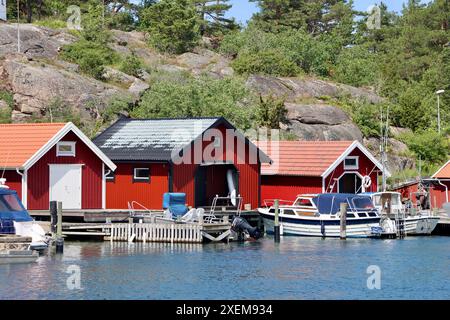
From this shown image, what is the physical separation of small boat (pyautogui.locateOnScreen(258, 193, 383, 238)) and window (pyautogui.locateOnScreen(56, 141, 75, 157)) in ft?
35.5

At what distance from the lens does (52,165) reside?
4994 cm

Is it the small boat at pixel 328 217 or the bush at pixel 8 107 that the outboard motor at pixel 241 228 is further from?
the bush at pixel 8 107

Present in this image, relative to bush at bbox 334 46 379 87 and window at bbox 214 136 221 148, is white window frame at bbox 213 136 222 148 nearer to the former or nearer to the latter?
window at bbox 214 136 221 148

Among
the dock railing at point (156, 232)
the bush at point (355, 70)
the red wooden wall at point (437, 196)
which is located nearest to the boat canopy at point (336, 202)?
the dock railing at point (156, 232)

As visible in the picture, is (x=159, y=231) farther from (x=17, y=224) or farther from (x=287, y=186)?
(x=287, y=186)

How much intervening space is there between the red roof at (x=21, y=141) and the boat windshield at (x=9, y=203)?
18.0 ft

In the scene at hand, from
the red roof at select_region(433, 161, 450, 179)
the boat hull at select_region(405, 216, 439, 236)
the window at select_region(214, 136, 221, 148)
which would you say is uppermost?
the window at select_region(214, 136, 221, 148)

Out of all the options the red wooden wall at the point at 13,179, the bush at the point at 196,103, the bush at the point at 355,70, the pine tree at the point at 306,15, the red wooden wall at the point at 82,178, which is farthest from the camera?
the pine tree at the point at 306,15

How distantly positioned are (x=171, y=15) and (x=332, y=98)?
21635mm

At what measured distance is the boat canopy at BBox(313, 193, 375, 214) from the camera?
52.9 m

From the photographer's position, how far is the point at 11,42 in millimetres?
83875

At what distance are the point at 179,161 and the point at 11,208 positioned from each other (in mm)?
13057

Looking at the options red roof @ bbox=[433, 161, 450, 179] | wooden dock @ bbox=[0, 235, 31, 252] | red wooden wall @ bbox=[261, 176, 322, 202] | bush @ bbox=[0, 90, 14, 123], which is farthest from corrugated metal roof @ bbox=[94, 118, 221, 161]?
red roof @ bbox=[433, 161, 450, 179]

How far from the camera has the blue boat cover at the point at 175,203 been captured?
50.2 meters
